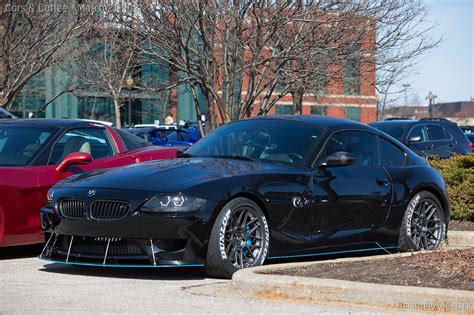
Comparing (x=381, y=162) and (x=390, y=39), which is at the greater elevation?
(x=390, y=39)

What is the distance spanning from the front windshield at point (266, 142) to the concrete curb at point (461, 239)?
281cm

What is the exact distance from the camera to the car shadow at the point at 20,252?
912 centimetres

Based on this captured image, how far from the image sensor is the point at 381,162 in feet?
29.7

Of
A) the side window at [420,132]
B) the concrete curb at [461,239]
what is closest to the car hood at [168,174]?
the concrete curb at [461,239]

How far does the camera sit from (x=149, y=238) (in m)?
7.22

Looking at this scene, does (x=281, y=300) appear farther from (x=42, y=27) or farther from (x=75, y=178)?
(x=42, y=27)

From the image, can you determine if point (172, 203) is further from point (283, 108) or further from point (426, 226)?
point (283, 108)

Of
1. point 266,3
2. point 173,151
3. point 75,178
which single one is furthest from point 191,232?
point 266,3

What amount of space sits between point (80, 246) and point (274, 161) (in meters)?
1.98

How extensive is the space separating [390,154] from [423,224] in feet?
2.70

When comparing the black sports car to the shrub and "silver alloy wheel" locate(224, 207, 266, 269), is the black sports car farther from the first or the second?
the shrub

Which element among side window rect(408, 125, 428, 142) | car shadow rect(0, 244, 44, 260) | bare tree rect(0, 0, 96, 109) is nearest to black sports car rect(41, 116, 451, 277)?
car shadow rect(0, 244, 44, 260)

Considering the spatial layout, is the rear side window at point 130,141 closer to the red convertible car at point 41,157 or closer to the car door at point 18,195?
the red convertible car at point 41,157

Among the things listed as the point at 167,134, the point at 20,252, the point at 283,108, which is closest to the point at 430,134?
the point at 167,134
